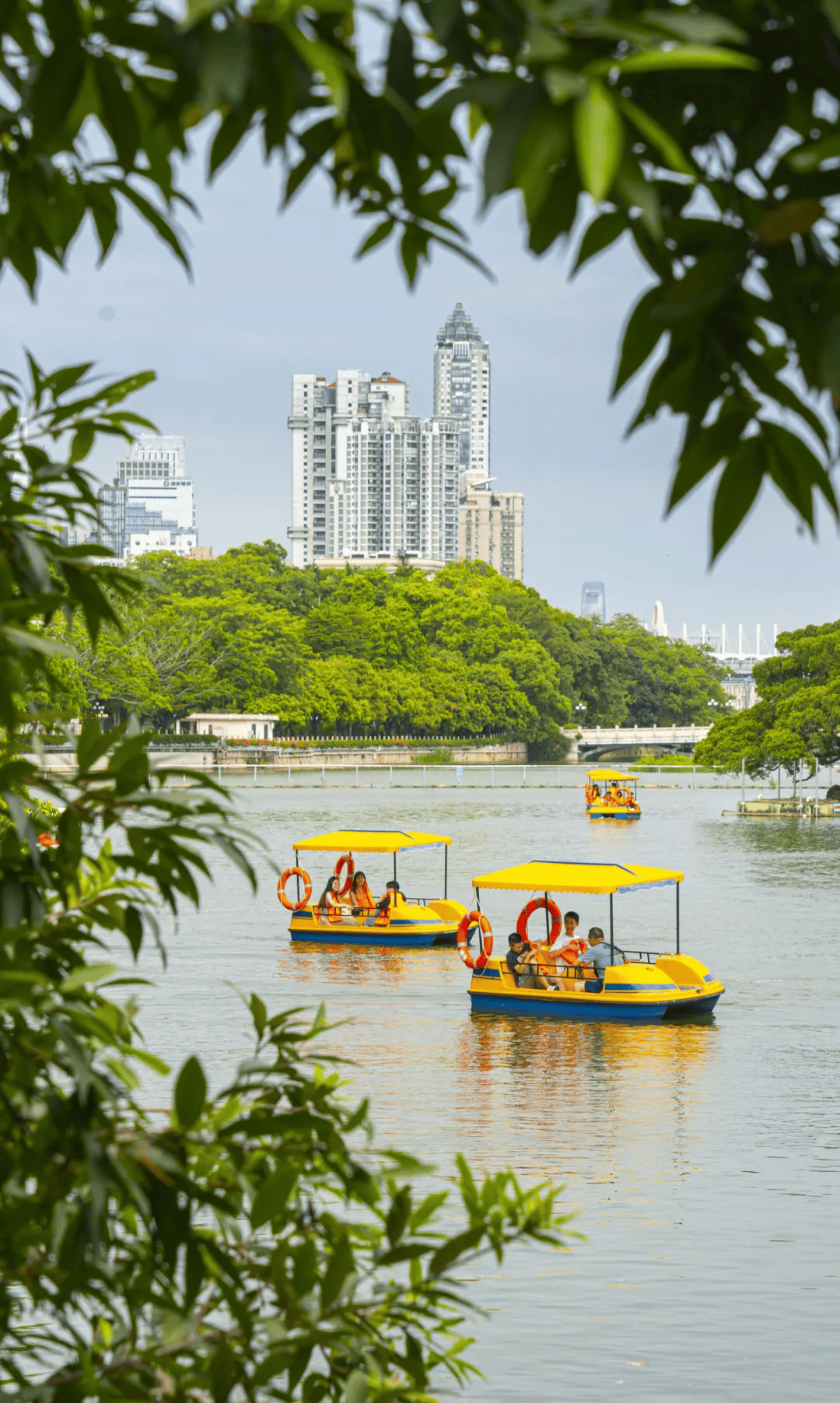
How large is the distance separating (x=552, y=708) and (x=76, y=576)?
123895 millimetres

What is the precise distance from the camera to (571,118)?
140 centimetres

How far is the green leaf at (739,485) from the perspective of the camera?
5.02ft

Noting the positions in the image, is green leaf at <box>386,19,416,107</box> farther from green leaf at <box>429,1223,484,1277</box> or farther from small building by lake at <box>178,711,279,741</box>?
small building by lake at <box>178,711,279,741</box>

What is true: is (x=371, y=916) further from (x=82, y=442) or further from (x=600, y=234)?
(x=600, y=234)

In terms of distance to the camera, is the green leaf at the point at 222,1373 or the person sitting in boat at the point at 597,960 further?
the person sitting in boat at the point at 597,960

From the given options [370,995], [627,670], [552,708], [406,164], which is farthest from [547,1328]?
[627,670]

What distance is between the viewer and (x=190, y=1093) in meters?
2.50

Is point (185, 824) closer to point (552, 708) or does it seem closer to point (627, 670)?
point (552, 708)

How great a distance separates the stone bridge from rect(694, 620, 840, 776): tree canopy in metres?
58.7

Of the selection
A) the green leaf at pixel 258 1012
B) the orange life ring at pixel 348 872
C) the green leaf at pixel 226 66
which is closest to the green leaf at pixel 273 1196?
the green leaf at pixel 258 1012

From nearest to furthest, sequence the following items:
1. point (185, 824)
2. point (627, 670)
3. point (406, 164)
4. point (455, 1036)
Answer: point (406, 164) → point (185, 824) → point (455, 1036) → point (627, 670)

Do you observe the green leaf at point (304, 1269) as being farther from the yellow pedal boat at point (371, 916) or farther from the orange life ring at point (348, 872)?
the orange life ring at point (348, 872)

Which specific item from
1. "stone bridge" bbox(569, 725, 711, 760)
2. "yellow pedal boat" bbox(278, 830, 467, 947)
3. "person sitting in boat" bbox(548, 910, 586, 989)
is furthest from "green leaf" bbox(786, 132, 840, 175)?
"stone bridge" bbox(569, 725, 711, 760)

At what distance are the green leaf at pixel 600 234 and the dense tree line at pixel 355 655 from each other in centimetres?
8678
